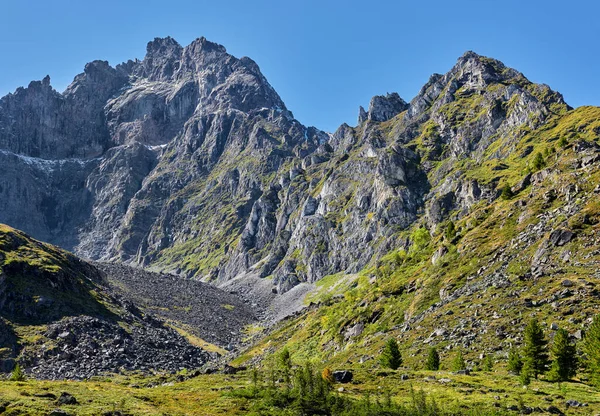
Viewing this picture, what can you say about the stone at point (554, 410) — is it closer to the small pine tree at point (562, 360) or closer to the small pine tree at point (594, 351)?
the small pine tree at point (594, 351)

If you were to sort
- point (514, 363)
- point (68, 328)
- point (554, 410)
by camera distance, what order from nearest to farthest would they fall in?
point (554, 410), point (514, 363), point (68, 328)

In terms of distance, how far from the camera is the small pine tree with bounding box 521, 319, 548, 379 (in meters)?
55.2

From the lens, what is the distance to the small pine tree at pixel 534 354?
55.2 m

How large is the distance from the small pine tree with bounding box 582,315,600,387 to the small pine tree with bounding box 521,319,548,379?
15.2ft

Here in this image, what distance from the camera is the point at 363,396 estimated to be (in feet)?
171

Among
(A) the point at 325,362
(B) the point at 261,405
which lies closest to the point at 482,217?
(A) the point at 325,362

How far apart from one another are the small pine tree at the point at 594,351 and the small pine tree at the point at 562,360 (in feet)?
5.48

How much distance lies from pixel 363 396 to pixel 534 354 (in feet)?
72.4

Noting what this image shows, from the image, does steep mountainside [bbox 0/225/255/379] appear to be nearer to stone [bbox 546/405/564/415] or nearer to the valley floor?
the valley floor

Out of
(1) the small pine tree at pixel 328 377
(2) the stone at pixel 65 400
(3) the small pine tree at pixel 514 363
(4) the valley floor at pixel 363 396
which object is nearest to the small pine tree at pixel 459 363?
(4) the valley floor at pixel 363 396

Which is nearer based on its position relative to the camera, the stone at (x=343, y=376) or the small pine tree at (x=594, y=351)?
the small pine tree at (x=594, y=351)

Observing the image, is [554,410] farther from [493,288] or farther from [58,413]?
[58,413]

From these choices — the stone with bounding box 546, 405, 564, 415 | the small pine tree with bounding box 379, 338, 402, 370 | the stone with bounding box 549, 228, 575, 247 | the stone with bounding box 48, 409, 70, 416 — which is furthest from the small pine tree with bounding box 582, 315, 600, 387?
the stone with bounding box 48, 409, 70, 416

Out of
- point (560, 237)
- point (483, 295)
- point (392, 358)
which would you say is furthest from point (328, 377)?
point (560, 237)
